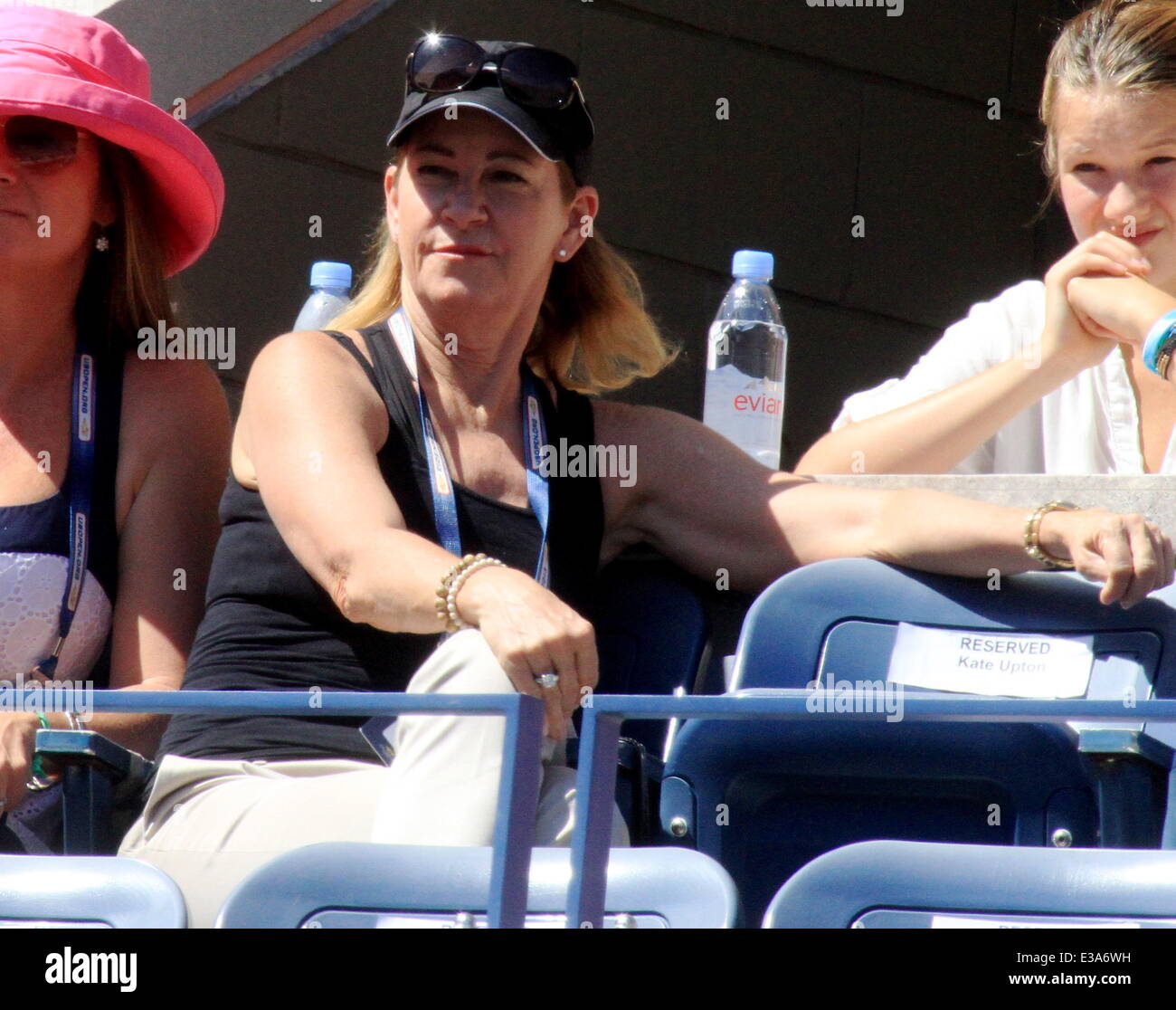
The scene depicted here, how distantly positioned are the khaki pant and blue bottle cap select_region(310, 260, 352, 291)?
1555mm

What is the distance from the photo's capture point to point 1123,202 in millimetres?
2576

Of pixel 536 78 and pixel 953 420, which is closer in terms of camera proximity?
pixel 536 78

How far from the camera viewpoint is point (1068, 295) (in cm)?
256

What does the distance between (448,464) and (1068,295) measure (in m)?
0.96

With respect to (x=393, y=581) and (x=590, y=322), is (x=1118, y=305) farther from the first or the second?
(x=393, y=581)

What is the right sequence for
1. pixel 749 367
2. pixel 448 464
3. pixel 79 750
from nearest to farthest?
pixel 79 750
pixel 448 464
pixel 749 367

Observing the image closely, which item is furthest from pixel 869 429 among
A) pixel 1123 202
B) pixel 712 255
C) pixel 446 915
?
pixel 712 255

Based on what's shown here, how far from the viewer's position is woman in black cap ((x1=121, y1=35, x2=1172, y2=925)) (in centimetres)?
182

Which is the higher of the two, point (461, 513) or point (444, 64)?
point (444, 64)

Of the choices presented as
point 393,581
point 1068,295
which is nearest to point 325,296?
point 1068,295
